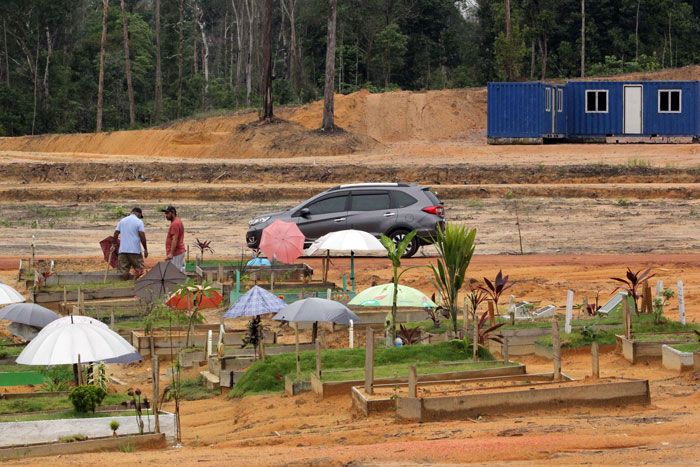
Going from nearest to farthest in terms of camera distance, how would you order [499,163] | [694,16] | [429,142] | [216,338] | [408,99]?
[216,338] < [499,163] < [429,142] < [408,99] < [694,16]

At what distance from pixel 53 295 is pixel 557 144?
3248 centimetres


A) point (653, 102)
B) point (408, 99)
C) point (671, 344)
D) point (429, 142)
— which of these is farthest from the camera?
point (408, 99)

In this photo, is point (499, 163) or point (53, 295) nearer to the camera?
point (53, 295)

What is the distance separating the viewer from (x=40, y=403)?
1041 centimetres

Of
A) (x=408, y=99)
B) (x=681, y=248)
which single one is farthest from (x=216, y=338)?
(x=408, y=99)

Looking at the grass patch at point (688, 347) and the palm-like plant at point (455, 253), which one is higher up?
the palm-like plant at point (455, 253)

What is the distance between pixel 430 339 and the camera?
514 inches

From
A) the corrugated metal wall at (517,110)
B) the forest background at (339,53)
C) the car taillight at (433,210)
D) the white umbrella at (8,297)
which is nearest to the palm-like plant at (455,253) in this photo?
the white umbrella at (8,297)

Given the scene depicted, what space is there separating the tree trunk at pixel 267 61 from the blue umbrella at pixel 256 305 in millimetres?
35937

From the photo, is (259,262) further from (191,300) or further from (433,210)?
(191,300)

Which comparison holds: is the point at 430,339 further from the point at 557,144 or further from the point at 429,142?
the point at 429,142

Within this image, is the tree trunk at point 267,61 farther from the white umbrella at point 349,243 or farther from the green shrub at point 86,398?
the green shrub at point 86,398

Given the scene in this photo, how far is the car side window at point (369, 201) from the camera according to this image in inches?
864

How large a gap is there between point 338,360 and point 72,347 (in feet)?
10.6
